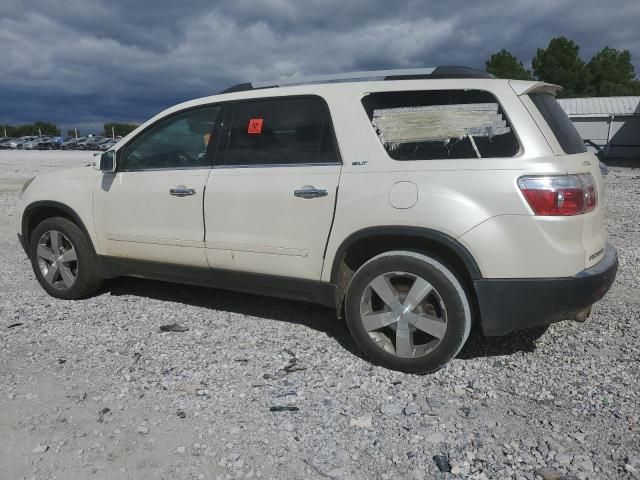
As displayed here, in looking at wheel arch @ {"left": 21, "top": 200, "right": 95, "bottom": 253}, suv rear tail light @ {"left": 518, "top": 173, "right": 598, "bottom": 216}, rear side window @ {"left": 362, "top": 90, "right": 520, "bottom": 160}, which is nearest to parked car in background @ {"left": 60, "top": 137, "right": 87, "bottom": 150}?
wheel arch @ {"left": 21, "top": 200, "right": 95, "bottom": 253}

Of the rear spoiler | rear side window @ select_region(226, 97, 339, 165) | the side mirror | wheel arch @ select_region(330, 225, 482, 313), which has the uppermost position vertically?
the rear spoiler

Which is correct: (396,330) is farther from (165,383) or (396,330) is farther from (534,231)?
(165,383)

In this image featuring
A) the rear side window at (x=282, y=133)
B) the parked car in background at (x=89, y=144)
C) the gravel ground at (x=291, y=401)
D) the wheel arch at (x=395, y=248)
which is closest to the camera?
the gravel ground at (x=291, y=401)

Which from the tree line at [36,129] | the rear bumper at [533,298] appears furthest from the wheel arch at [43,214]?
the tree line at [36,129]

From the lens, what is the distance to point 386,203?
3508 mm

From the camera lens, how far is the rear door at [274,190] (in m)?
3.79

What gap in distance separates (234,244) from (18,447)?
6.20 feet

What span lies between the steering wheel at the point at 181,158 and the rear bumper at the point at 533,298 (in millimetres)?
2452

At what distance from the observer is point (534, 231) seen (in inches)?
125

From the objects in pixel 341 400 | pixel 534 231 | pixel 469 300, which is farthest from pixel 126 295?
pixel 534 231

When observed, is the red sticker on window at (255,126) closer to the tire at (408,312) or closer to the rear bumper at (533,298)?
the tire at (408,312)

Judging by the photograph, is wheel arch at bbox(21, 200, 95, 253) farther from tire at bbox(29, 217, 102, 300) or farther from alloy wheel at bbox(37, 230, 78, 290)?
alloy wheel at bbox(37, 230, 78, 290)

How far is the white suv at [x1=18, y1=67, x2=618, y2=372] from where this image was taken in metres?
3.25

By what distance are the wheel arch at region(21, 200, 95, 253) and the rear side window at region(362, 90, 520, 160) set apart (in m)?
2.87
